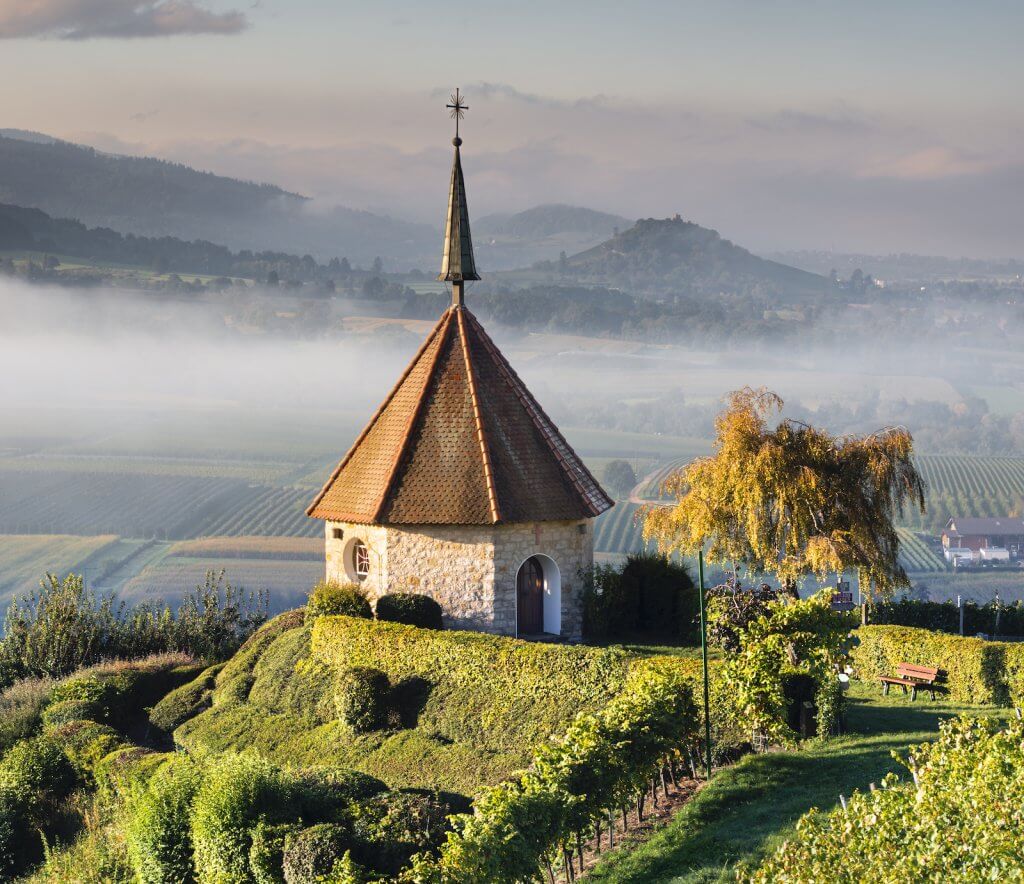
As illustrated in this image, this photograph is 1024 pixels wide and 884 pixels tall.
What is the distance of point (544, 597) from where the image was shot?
3325 cm

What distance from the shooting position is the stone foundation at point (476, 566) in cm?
3183

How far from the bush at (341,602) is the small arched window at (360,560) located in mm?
817

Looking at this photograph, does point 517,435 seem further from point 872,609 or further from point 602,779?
point 602,779

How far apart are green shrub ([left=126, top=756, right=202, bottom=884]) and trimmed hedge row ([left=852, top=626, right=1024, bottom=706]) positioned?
15.6 meters

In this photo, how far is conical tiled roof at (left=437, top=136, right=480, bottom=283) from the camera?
35.5m

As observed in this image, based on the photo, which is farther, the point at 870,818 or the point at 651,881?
the point at 651,881

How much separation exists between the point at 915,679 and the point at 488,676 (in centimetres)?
900

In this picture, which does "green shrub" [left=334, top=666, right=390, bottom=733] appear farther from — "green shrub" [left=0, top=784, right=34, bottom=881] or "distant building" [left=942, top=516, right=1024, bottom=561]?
"distant building" [left=942, top=516, right=1024, bottom=561]

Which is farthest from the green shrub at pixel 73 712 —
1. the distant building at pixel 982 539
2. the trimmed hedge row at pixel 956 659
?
the distant building at pixel 982 539

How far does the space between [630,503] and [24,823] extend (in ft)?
357

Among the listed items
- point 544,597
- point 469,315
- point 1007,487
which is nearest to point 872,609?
point 544,597

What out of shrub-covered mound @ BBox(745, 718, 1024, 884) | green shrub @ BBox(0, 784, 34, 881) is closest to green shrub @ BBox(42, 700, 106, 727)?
green shrub @ BBox(0, 784, 34, 881)

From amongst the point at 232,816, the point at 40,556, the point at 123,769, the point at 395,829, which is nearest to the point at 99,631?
the point at 123,769

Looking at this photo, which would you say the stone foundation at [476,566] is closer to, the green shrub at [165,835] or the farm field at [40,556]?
the green shrub at [165,835]
